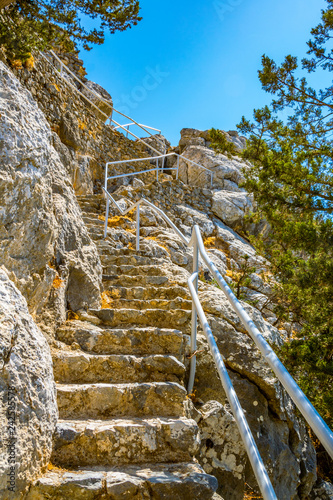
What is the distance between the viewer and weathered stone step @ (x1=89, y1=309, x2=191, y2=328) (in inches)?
109

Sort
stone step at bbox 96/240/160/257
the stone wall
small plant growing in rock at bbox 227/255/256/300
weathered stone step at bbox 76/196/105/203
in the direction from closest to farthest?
1. stone step at bbox 96/240/160/257
2. small plant growing in rock at bbox 227/255/256/300
3. the stone wall
4. weathered stone step at bbox 76/196/105/203

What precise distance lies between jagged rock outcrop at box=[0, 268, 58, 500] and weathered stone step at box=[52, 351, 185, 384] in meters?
0.45

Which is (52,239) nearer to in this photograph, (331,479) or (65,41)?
(65,41)

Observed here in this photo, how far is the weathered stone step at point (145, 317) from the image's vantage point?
109 inches

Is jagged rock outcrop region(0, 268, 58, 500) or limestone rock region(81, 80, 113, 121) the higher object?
limestone rock region(81, 80, 113, 121)

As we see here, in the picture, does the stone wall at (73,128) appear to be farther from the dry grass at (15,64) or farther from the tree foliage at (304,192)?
the tree foliage at (304,192)

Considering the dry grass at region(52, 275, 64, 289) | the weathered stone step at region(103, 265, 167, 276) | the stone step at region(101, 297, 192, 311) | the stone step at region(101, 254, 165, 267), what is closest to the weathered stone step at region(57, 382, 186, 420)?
the dry grass at region(52, 275, 64, 289)

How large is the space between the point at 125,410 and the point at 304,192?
290 centimetres

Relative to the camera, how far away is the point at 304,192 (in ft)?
12.5

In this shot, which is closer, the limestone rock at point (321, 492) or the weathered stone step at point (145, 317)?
the weathered stone step at point (145, 317)

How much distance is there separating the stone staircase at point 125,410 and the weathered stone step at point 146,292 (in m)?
0.25

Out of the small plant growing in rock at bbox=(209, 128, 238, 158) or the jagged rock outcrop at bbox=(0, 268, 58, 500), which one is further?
the small plant growing in rock at bbox=(209, 128, 238, 158)

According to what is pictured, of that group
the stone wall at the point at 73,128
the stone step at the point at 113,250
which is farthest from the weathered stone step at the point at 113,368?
the stone wall at the point at 73,128

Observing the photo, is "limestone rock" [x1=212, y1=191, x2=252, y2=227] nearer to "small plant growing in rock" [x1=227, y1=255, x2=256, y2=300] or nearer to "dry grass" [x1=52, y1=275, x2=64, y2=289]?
"small plant growing in rock" [x1=227, y1=255, x2=256, y2=300]
